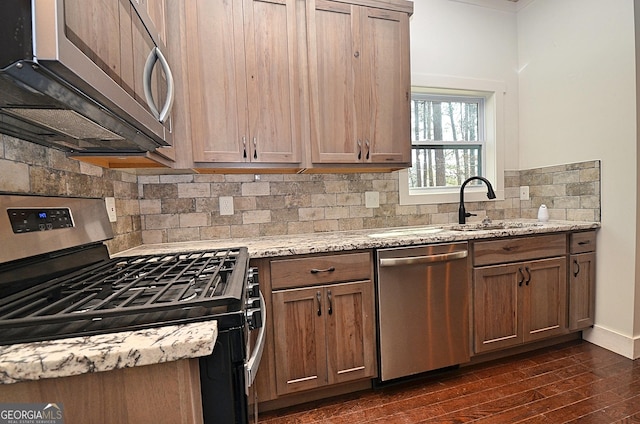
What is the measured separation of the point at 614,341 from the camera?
2193mm

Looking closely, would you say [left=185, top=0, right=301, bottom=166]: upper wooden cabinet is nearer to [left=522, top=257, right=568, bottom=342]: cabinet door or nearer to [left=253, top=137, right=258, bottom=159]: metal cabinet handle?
[left=253, top=137, right=258, bottom=159]: metal cabinet handle

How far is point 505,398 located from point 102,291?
82.7 inches

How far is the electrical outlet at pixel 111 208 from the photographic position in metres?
1.55

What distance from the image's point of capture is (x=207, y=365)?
2.00ft

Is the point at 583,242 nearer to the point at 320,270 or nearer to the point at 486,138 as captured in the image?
the point at 486,138

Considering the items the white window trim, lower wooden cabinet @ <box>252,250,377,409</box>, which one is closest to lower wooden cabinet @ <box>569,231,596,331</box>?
the white window trim

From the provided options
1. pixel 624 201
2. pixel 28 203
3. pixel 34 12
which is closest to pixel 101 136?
pixel 28 203

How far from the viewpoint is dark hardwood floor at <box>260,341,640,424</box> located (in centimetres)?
160

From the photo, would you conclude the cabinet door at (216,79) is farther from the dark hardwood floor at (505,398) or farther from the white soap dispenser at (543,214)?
the white soap dispenser at (543,214)

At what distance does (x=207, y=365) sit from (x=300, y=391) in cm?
130

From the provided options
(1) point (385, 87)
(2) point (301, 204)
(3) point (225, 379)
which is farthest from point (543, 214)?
(3) point (225, 379)

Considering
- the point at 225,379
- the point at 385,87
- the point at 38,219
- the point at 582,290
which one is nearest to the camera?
the point at 225,379

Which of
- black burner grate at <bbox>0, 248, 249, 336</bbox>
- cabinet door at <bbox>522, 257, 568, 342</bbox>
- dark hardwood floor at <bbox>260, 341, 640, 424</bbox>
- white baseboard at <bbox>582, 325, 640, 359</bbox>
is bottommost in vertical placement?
dark hardwood floor at <bbox>260, 341, 640, 424</bbox>

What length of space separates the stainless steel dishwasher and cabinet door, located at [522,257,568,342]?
22.8 inches
